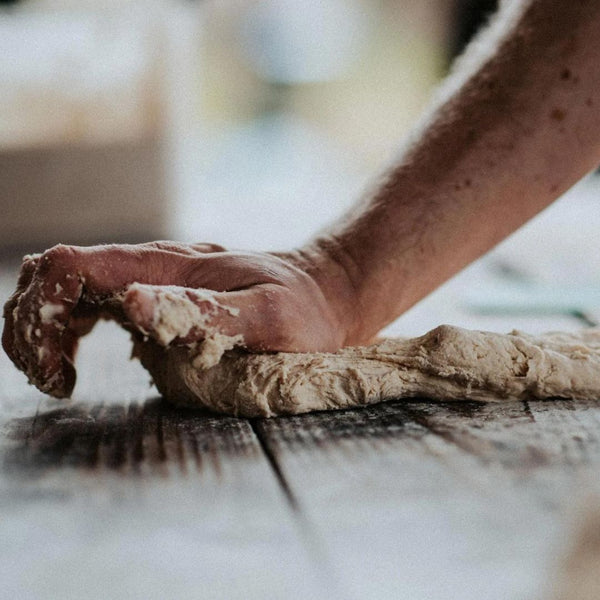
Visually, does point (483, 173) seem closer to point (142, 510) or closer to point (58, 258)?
point (58, 258)

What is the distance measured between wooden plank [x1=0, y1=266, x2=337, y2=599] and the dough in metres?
0.04

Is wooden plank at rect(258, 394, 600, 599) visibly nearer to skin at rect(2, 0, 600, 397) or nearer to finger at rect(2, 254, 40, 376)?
skin at rect(2, 0, 600, 397)

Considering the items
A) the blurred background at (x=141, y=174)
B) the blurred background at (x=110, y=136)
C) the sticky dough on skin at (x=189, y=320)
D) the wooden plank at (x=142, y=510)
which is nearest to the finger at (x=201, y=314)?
the sticky dough on skin at (x=189, y=320)

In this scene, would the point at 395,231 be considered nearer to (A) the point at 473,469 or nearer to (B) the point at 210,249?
(B) the point at 210,249

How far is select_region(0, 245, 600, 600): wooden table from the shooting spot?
56cm

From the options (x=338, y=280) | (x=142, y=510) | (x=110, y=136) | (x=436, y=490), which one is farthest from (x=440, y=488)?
(x=110, y=136)

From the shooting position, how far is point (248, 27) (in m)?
7.36

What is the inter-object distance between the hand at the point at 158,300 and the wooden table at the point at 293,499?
0.08 metres

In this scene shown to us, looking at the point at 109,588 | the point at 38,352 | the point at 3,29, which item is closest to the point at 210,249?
the point at 38,352

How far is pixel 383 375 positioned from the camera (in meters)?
0.97

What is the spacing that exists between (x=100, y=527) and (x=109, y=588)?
0.33ft

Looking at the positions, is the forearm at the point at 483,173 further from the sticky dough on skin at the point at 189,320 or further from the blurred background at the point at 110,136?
the blurred background at the point at 110,136

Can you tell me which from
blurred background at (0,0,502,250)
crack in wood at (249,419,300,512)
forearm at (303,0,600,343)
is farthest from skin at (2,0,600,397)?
blurred background at (0,0,502,250)

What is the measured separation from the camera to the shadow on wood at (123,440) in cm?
79
